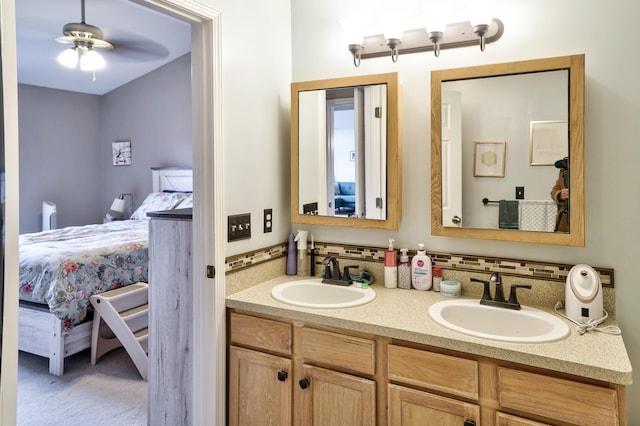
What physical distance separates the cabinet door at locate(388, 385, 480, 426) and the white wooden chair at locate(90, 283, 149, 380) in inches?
74.3

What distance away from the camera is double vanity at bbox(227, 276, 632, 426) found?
4.06ft

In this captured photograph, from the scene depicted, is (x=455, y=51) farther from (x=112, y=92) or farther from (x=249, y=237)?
(x=112, y=92)

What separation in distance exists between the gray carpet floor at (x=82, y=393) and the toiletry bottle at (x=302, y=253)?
4.02 ft

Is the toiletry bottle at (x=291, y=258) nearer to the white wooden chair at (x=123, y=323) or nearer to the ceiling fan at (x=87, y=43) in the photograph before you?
the white wooden chair at (x=123, y=323)

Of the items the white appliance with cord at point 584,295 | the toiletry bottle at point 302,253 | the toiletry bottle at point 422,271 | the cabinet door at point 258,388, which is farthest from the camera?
the toiletry bottle at point 302,253

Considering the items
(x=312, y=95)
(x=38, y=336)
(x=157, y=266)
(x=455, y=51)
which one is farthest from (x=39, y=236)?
(x=455, y=51)

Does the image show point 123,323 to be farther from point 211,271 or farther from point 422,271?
point 422,271

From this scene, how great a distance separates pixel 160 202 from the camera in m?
5.01

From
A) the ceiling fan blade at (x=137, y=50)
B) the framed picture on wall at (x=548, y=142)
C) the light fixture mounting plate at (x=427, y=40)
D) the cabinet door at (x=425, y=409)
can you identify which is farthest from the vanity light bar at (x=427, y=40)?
the ceiling fan blade at (x=137, y=50)

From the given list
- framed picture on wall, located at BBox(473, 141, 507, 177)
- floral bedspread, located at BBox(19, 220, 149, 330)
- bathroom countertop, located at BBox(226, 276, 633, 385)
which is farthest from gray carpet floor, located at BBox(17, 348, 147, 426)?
framed picture on wall, located at BBox(473, 141, 507, 177)

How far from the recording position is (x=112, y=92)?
19.9ft

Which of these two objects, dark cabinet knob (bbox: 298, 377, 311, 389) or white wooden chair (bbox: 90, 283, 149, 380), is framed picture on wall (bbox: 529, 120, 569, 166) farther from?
white wooden chair (bbox: 90, 283, 149, 380)

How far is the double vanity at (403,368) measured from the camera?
124 centimetres

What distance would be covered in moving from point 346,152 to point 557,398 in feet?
4.27
